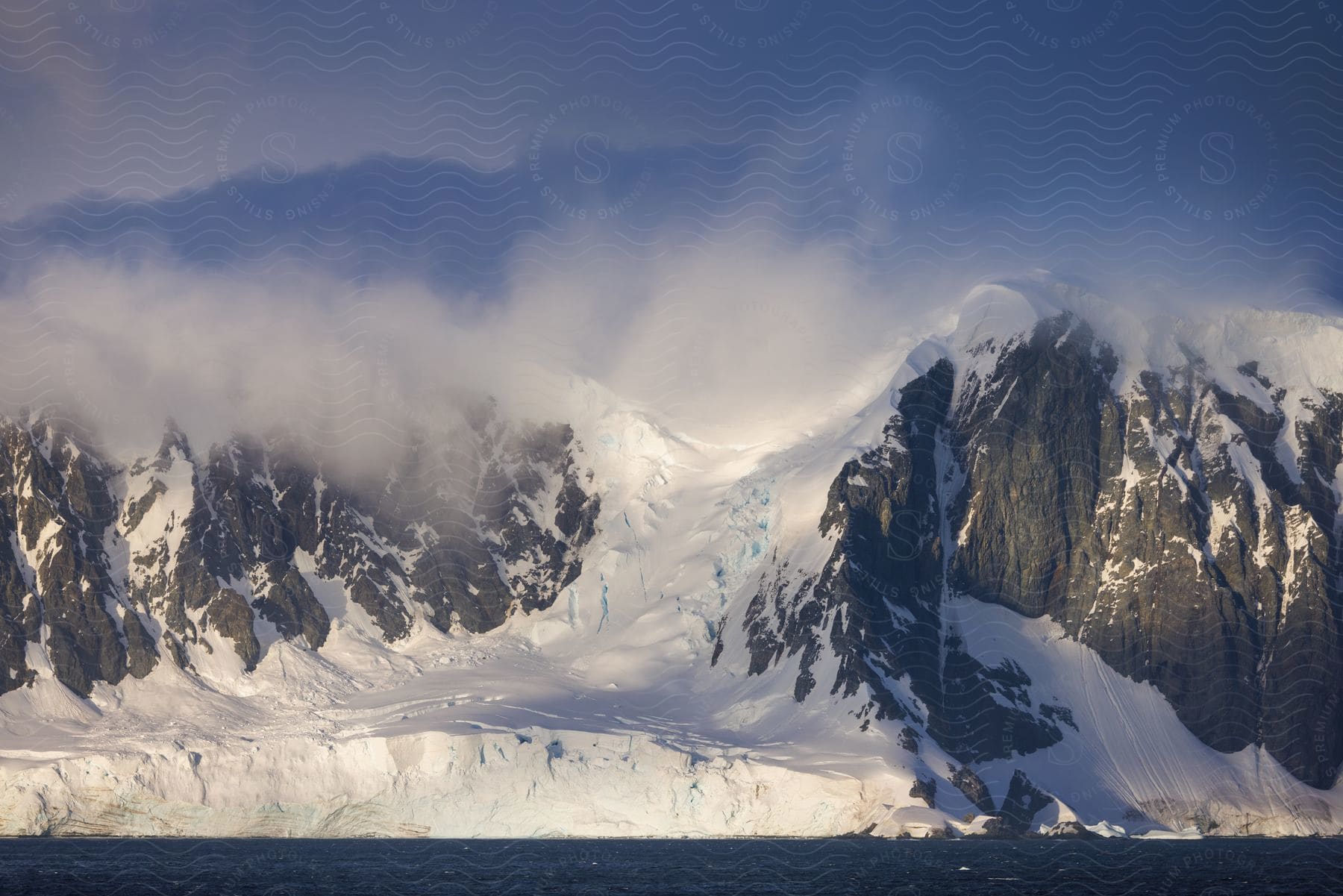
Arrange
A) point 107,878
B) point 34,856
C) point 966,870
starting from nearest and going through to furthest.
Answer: point 107,878
point 966,870
point 34,856

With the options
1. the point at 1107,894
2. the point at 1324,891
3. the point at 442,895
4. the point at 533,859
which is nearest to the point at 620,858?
the point at 533,859

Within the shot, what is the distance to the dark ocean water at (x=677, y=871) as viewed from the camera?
140 metres

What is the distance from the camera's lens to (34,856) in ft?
596

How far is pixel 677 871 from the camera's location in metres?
163

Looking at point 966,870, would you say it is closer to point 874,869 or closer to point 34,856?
point 874,869

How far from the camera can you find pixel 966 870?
531 ft

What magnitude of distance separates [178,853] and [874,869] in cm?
8356

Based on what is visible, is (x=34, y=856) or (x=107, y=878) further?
(x=34, y=856)

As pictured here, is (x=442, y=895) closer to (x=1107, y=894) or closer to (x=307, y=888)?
(x=307, y=888)

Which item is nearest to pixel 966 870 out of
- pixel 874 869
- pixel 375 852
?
pixel 874 869

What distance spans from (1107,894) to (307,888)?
6687 centimetres

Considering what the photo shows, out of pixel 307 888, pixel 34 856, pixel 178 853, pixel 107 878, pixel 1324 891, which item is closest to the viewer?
pixel 1324 891

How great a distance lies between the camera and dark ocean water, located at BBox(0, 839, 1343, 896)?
14038 centimetres

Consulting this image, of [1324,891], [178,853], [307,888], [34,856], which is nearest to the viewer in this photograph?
[1324,891]
